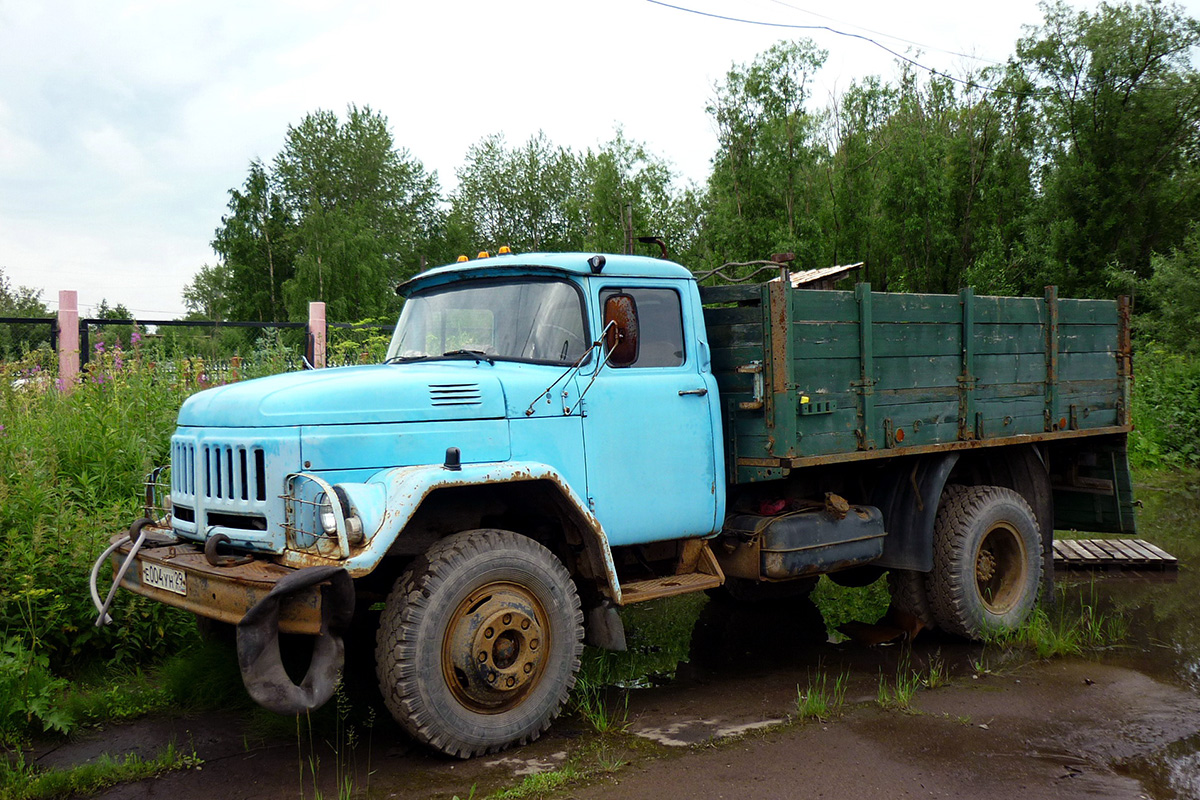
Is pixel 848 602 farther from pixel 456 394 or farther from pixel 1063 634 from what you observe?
pixel 456 394

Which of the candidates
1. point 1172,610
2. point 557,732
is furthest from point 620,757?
point 1172,610

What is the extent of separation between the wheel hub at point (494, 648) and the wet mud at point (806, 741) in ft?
0.96

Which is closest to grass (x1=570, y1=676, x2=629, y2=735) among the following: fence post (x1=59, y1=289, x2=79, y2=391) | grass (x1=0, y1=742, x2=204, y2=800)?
grass (x1=0, y1=742, x2=204, y2=800)

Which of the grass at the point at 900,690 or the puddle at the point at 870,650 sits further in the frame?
the grass at the point at 900,690

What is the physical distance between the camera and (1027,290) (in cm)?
2416

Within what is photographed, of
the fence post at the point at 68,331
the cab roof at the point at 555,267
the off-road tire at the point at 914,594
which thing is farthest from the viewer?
the fence post at the point at 68,331

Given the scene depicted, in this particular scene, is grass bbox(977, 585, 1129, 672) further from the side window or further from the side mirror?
the side mirror

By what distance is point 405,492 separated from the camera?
3865mm

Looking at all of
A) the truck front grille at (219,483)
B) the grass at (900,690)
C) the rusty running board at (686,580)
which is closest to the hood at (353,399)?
the truck front grille at (219,483)

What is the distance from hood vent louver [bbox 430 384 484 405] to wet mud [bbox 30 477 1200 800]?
160 cm

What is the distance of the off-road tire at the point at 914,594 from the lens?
20.7 ft

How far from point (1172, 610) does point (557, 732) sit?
4993mm

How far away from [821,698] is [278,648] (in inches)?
109

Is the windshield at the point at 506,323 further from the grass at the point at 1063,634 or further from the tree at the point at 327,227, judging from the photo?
the tree at the point at 327,227
